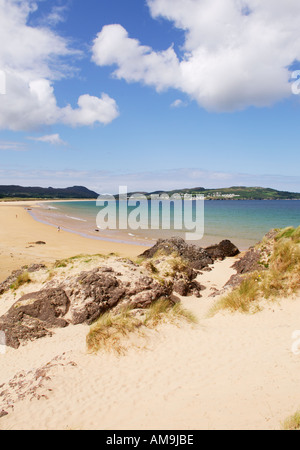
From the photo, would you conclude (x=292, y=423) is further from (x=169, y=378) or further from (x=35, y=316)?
(x=35, y=316)

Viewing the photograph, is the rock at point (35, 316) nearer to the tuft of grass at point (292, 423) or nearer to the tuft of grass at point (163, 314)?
the tuft of grass at point (163, 314)

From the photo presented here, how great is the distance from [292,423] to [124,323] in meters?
A: 4.22

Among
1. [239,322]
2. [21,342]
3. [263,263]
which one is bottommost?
[21,342]

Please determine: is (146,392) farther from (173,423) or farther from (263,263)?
(263,263)

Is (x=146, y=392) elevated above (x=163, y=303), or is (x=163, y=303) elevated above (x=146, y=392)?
(x=163, y=303)

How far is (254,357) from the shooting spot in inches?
248

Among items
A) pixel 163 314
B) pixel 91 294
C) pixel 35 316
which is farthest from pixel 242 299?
pixel 35 316

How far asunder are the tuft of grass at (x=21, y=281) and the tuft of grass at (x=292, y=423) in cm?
944

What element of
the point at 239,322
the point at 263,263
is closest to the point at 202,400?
the point at 239,322

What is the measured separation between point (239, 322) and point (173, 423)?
4.13 metres

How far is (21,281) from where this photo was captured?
10.8 meters

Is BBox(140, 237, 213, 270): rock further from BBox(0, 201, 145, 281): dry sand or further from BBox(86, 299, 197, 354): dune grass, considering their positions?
BBox(86, 299, 197, 354): dune grass

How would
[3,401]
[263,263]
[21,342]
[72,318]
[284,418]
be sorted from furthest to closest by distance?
[263,263] → [72,318] → [21,342] → [3,401] → [284,418]

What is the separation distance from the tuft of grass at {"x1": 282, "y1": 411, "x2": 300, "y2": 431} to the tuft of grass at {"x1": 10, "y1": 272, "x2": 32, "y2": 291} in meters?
9.44
